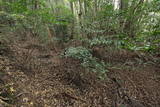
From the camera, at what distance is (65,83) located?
3.45 meters

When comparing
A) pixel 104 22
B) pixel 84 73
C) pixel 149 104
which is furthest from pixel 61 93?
pixel 104 22

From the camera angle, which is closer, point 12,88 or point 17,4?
point 12,88

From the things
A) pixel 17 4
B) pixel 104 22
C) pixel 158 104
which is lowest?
pixel 158 104

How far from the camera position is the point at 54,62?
14.0 feet

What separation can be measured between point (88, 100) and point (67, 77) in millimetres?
924

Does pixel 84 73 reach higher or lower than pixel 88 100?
higher

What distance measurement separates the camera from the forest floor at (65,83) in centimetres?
272

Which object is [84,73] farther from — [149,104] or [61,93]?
[149,104]

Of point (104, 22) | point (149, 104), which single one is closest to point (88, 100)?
point (149, 104)

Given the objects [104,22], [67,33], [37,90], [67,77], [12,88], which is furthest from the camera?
[67,33]

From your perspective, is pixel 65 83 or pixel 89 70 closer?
pixel 65 83

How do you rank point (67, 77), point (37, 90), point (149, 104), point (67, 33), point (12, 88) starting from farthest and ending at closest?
point (67, 33) < point (67, 77) < point (149, 104) < point (37, 90) < point (12, 88)

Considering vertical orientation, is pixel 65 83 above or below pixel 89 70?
below

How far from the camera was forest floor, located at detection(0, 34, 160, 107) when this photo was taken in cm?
272
